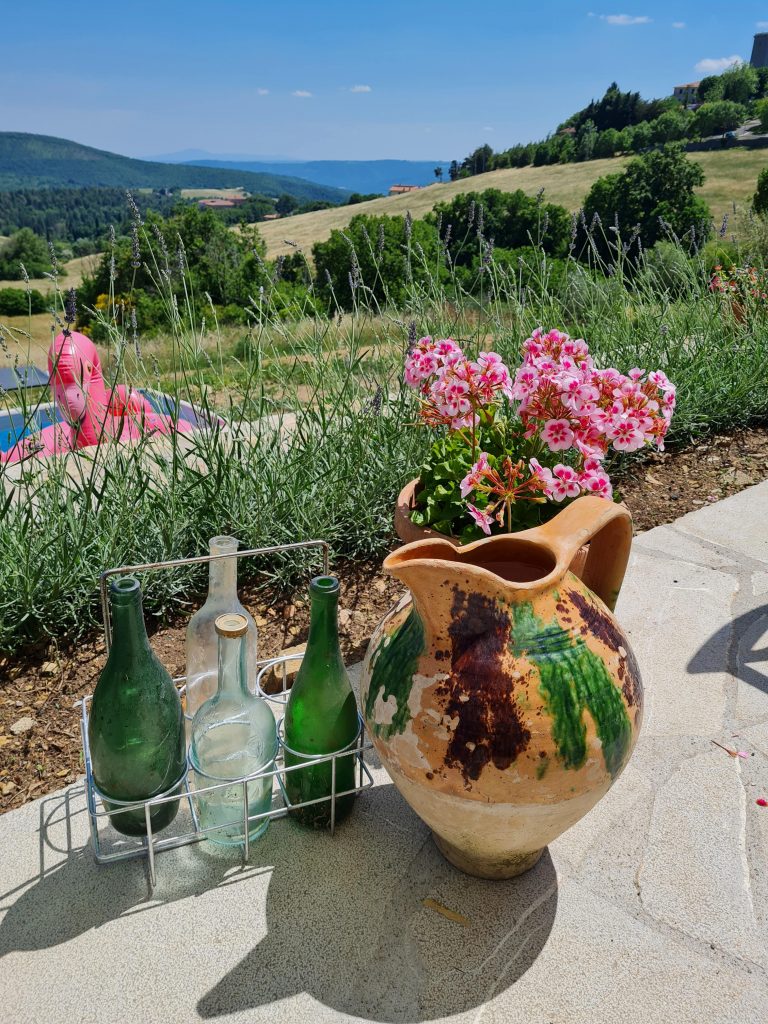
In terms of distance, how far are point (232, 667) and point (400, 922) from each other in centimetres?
53

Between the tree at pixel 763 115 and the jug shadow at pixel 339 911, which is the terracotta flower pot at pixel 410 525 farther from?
the tree at pixel 763 115

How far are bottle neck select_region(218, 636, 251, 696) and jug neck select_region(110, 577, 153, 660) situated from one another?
116 mm

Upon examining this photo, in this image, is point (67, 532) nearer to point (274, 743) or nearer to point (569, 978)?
point (274, 743)

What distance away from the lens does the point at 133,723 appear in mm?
1153

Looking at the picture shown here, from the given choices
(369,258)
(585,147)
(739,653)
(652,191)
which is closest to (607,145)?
(585,147)

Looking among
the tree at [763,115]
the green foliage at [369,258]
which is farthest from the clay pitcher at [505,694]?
the tree at [763,115]

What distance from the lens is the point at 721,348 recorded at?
370 centimetres

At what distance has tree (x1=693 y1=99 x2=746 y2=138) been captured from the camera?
4603 centimetres

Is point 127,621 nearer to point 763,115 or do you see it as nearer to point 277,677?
point 277,677

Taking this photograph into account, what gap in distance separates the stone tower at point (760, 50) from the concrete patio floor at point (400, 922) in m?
120

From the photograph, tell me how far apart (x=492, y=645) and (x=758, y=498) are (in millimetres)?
2430

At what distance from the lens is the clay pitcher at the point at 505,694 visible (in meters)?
1.01

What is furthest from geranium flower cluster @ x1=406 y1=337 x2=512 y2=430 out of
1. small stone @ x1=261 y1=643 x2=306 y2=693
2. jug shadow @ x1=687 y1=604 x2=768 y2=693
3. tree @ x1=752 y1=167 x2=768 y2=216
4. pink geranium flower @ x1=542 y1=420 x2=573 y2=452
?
tree @ x1=752 y1=167 x2=768 y2=216

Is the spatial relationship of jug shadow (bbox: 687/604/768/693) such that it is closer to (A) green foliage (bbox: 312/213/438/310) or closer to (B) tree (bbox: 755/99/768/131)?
(A) green foliage (bbox: 312/213/438/310)
